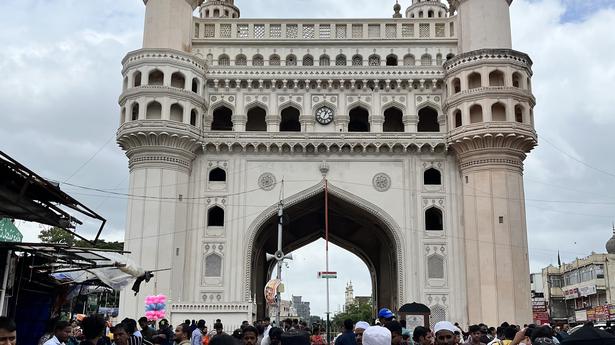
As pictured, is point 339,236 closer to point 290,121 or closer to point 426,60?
point 290,121

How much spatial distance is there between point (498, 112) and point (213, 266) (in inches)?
573

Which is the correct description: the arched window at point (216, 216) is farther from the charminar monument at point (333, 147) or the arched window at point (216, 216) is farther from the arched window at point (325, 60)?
the arched window at point (325, 60)

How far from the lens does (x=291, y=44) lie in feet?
105

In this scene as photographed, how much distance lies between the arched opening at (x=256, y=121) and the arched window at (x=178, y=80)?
3.76m

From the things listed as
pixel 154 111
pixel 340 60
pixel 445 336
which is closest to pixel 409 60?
pixel 340 60

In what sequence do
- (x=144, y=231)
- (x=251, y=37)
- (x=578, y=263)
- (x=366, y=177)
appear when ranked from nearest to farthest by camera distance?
(x=144, y=231) < (x=366, y=177) < (x=251, y=37) < (x=578, y=263)

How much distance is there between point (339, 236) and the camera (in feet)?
127

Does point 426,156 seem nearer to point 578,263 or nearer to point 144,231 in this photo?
point 144,231

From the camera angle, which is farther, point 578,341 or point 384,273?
point 384,273

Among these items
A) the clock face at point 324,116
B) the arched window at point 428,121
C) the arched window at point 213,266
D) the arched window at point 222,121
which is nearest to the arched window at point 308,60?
the clock face at point 324,116

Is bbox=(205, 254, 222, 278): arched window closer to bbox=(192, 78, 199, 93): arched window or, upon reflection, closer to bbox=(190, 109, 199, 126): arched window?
bbox=(190, 109, 199, 126): arched window

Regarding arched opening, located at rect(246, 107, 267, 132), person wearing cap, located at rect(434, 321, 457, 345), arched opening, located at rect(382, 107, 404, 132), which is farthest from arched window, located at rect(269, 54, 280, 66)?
person wearing cap, located at rect(434, 321, 457, 345)

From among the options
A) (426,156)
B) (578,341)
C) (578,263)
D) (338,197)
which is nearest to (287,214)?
(338,197)

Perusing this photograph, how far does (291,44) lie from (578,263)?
36.1m
